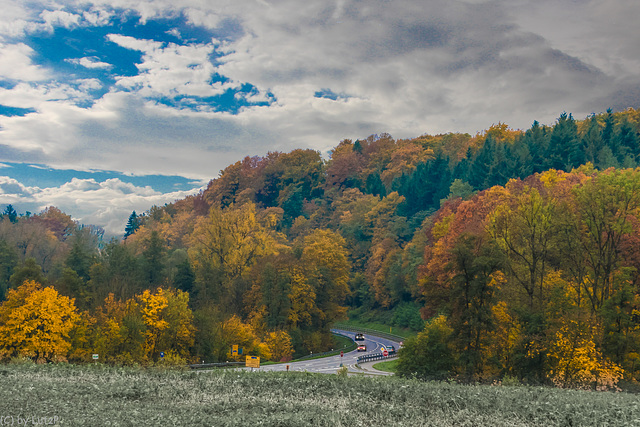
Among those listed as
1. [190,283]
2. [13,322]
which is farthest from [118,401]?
[190,283]

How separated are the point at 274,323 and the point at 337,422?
172 feet

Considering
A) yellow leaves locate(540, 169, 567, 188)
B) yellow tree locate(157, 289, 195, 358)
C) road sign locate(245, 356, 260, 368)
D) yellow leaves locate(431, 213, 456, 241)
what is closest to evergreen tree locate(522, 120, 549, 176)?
yellow leaves locate(540, 169, 567, 188)

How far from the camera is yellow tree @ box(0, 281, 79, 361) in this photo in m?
41.9

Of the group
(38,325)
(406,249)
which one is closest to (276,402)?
(38,325)

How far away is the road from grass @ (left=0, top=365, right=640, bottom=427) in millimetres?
17733

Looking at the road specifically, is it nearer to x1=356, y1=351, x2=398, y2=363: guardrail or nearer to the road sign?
x1=356, y1=351, x2=398, y2=363: guardrail

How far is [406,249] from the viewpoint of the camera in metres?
83.2

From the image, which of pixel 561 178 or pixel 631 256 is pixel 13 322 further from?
pixel 561 178

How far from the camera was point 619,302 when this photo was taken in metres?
34.7

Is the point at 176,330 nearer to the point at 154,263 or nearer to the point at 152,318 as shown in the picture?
the point at 152,318

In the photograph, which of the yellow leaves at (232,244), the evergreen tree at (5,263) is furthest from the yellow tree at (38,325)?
the evergreen tree at (5,263)

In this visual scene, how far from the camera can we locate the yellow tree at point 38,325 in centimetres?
4194

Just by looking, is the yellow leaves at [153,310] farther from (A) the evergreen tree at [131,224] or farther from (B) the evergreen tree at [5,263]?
(A) the evergreen tree at [131,224]

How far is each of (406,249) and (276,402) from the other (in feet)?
233
